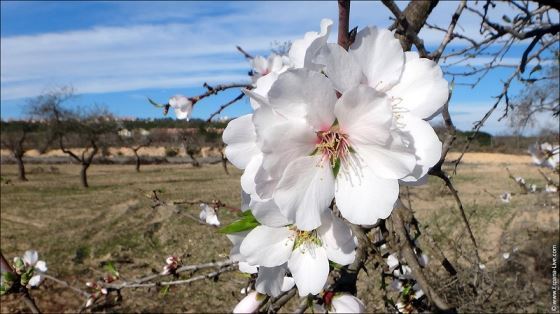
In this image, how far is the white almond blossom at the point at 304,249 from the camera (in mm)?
701

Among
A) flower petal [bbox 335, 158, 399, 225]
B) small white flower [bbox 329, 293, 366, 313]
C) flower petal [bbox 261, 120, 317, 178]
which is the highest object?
flower petal [bbox 261, 120, 317, 178]

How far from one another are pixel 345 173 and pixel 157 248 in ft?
27.1

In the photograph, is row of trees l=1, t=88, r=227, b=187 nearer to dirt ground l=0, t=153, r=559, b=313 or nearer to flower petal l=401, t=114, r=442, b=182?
dirt ground l=0, t=153, r=559, b=313

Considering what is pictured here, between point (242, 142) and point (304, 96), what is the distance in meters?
0.12

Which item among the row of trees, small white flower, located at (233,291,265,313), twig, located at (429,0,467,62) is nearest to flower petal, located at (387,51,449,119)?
twig, located at (429,0,467,62)

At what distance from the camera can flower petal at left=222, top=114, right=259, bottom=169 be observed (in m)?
0.60

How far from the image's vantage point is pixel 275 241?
0.74m

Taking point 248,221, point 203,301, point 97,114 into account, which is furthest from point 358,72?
point 97,114

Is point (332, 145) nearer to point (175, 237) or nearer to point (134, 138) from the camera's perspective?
point (175, 237)

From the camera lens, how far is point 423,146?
545 millimetres

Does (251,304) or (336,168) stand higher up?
(336,168)

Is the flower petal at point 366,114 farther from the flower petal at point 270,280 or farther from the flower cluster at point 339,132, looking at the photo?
the flower petal at point 270,280

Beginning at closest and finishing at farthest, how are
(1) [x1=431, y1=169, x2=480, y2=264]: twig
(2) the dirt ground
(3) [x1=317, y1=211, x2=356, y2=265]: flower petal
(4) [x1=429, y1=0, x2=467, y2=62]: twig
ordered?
1. (3) [x1=317, y1=211, x2=356, y2=265]: flower petal
2. (1) [x1=431, y1=169, x2=480, y2=264]: twig
3. (4) [x1=429, y1=0, x2=467, y2=62]: twig
4. (2) the dirt ground

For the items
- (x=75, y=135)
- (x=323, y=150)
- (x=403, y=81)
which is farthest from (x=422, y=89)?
(x=75, y=135)
